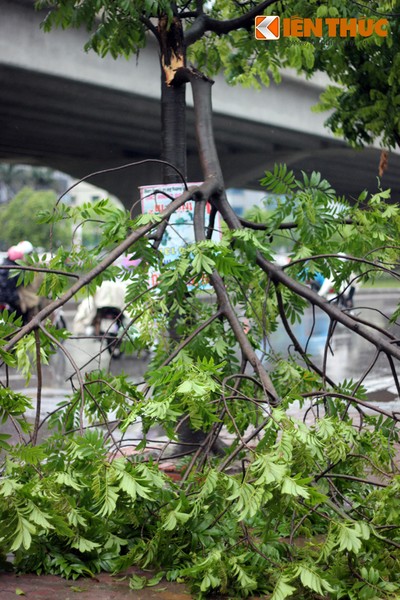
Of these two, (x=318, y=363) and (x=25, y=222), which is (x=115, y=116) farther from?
(x=25, y=222)

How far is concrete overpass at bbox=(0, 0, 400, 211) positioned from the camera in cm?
1903

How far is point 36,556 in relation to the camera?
4.52 m

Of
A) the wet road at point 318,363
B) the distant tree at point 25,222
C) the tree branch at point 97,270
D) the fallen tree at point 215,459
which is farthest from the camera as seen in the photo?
the distant tree at point 25,222

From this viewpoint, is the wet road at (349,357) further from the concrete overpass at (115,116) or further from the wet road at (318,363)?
the concrete overpass at (115,116)

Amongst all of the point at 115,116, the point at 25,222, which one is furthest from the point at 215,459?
the point at 25,222

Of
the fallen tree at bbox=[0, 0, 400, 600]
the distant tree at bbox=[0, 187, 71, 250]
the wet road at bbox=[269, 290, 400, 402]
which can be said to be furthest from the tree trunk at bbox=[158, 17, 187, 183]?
the distant tree at bbox=[0, 187, 71, 250]

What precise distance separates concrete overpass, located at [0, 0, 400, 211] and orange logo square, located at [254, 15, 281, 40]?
10945 mm

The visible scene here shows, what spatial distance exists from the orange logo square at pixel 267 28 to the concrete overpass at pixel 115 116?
10.9 m

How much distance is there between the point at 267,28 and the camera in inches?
313

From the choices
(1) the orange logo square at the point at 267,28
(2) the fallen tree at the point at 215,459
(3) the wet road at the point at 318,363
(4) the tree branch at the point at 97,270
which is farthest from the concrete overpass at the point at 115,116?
(4) the tree branch at the point at 97,270

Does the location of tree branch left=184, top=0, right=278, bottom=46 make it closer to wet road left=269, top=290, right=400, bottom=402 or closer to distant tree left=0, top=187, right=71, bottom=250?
wet road left=269, top=290, right=400, bottom=402

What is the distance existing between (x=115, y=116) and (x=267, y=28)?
17586 millimetres

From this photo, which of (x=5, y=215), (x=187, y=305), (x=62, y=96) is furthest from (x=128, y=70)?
(x=5, y=215)

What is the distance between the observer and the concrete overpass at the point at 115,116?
62.4ft
